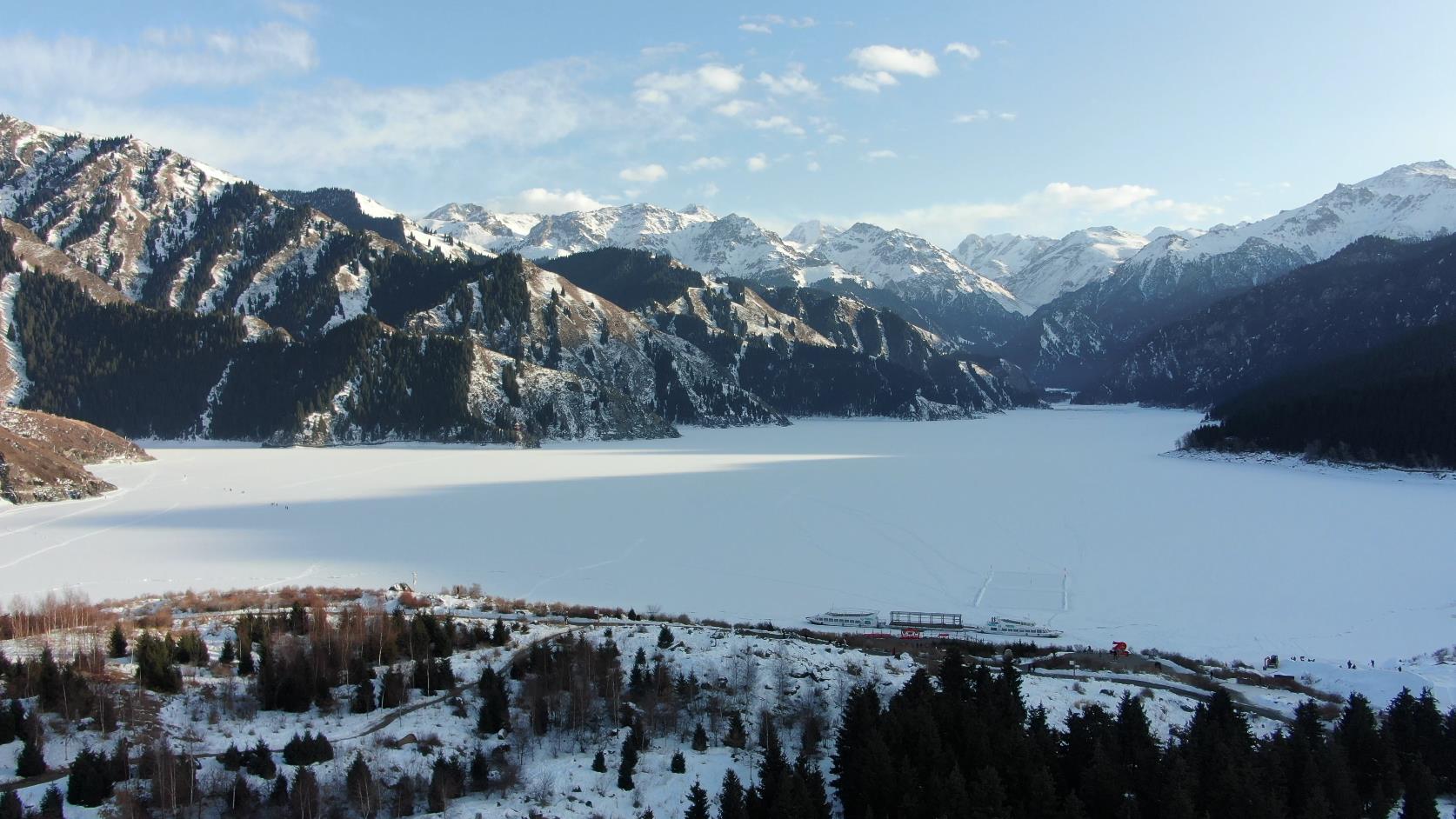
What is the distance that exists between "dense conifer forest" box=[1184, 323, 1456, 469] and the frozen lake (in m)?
6.08

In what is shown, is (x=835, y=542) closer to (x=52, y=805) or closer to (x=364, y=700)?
(x=364, y=700)

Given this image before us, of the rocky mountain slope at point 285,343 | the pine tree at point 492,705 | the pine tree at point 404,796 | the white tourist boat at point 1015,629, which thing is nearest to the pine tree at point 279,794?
the pine tree at point 404,796

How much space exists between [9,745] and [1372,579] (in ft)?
209

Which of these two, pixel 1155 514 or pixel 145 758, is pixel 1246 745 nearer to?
pixel 145 758

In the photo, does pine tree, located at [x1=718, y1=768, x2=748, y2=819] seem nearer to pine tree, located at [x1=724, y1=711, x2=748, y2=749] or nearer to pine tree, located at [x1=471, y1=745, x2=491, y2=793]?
pine tree, located at [x1=724, y1=711, x2=748, y2=749]

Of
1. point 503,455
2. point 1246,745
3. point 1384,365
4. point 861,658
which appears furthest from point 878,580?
point 1384,365

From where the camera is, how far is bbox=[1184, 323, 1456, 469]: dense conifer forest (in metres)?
101

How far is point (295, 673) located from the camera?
2838 centimetres

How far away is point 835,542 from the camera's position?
198 feet

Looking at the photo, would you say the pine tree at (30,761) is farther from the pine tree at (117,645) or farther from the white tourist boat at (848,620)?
the white tourist boat at (848,620)

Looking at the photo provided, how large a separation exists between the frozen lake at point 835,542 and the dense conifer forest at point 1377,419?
608cm

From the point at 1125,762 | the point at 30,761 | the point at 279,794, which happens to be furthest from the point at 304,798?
the point at 1125,762

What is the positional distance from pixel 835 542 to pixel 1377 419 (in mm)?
88549

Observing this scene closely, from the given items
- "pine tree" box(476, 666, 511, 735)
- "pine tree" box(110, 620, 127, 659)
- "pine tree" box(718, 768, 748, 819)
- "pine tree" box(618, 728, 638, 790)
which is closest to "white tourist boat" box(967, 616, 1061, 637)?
"pine tree" box(618, 728, 638, 790)
